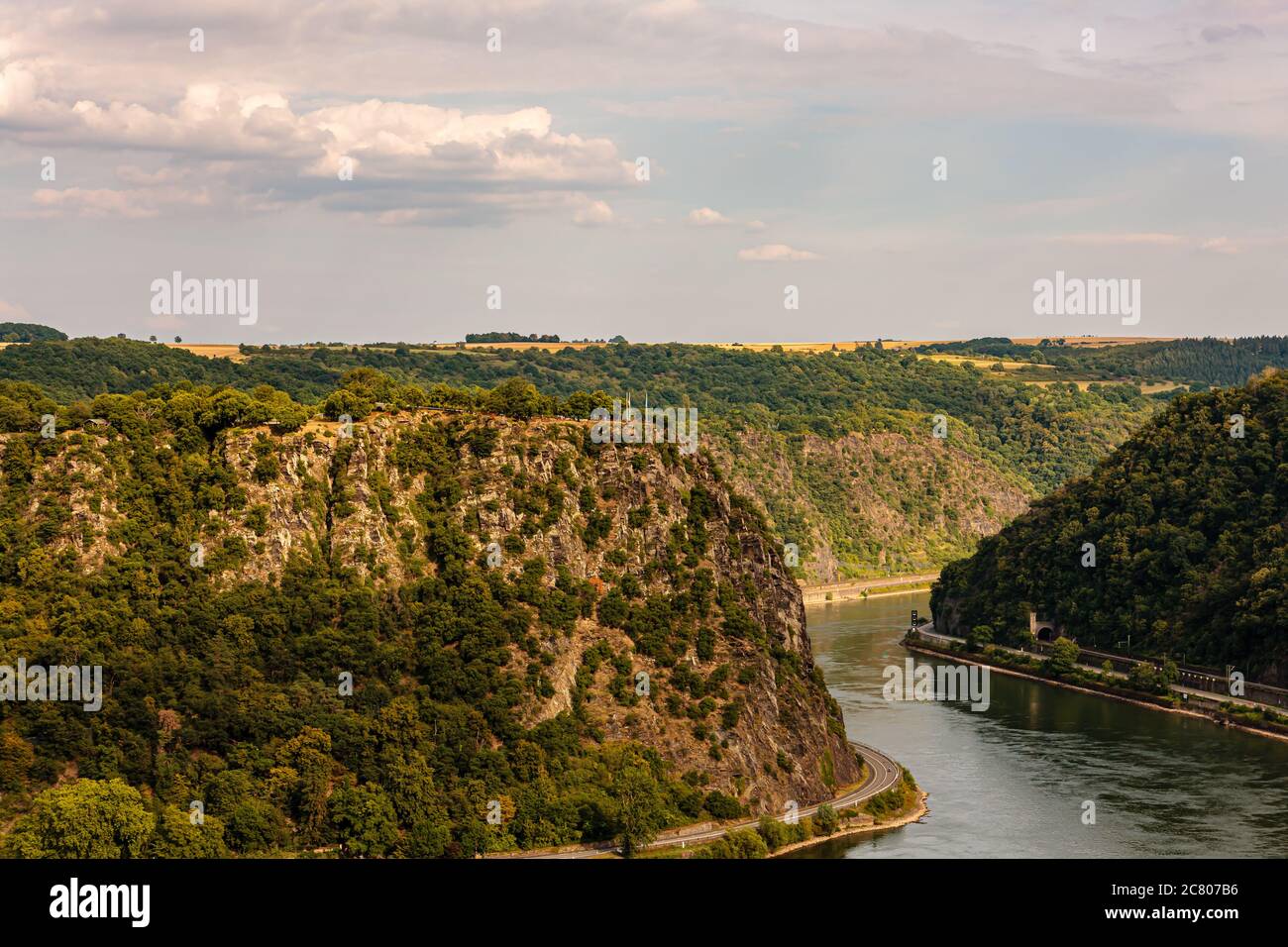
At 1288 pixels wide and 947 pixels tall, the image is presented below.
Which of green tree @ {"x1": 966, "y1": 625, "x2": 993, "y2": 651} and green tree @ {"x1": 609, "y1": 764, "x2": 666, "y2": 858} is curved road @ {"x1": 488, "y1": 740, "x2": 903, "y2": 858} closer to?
green tree @ {"x1": 609, "y1": 764, "x2": 666, "y2": 858}

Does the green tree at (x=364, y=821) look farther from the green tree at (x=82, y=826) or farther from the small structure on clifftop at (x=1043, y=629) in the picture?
the small structure on clifftop at (x=1043, y=629)

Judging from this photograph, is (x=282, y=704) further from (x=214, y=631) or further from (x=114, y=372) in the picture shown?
(x=114, y=372)

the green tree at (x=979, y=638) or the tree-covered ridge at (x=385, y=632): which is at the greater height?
the tree-covered ridge at (x=385, y=632)

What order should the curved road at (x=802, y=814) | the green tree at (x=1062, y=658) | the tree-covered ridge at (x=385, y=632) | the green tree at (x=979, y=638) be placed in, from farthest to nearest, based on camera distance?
the green tree at (x=979, y=638) → the green tree at (x=1062, y=658) → the curved road at (x=802, y=814) → the tree-covered ridge at (x=385, y=632)

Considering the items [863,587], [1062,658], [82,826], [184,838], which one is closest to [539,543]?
[184,838]

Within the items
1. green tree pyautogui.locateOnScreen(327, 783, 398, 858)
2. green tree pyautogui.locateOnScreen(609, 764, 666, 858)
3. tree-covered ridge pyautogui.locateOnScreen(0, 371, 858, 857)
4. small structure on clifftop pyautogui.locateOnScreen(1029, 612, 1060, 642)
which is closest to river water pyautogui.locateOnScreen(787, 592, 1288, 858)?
green tree pyautogui.locateOnScreen(609, 764, 666, 858)

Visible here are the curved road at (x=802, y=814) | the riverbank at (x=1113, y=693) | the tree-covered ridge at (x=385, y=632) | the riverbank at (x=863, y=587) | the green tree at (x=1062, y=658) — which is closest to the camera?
the tree-covered ridge at (x=385, y=632)

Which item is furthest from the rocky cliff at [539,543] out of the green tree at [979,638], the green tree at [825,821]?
the green tree at [979,638]
